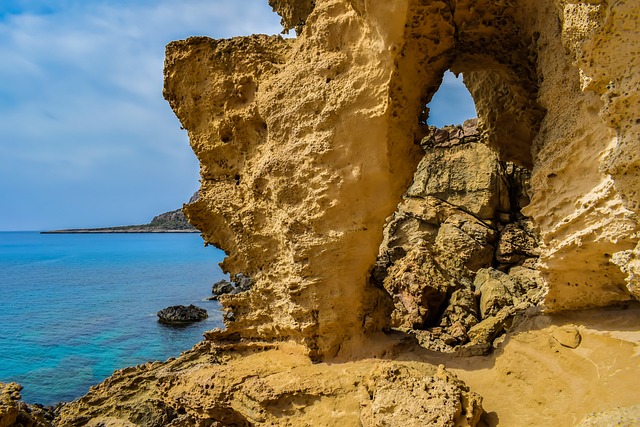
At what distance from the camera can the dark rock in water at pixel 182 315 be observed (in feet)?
55.7

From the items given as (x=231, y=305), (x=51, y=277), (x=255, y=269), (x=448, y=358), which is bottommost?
(x=51, y=277)

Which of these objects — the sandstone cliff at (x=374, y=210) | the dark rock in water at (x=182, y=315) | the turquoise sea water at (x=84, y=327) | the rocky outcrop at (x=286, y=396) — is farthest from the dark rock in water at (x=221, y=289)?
the rocky outcrop at (x=286, y=396)

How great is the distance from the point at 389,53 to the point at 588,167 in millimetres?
2017

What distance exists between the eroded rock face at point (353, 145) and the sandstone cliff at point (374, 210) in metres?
0.02

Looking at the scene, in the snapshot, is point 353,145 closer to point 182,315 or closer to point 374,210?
point 374,210

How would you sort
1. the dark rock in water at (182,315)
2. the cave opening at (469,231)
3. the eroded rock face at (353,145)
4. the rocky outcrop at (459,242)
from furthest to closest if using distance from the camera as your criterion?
the dark rock in water at (182,315) → the rocky outcrop at (459,242) → the cave opening at (469,231) → the eroded rock face at (353,145)

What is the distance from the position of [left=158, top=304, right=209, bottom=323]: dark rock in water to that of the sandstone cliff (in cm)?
1101

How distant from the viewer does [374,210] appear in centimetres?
448

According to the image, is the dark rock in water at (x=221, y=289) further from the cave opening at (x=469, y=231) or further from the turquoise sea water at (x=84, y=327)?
the cave opening at (x=469, y=231)

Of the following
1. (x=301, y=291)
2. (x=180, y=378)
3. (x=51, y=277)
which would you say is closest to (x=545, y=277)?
(x=301, y=291)

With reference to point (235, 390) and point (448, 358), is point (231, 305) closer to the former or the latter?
point (235, 390)

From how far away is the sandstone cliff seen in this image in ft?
11.5

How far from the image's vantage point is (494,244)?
460 inches

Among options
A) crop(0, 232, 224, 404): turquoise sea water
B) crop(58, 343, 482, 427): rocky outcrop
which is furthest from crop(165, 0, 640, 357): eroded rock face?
crop(0, 232, 224, 404): turquoise sea water
